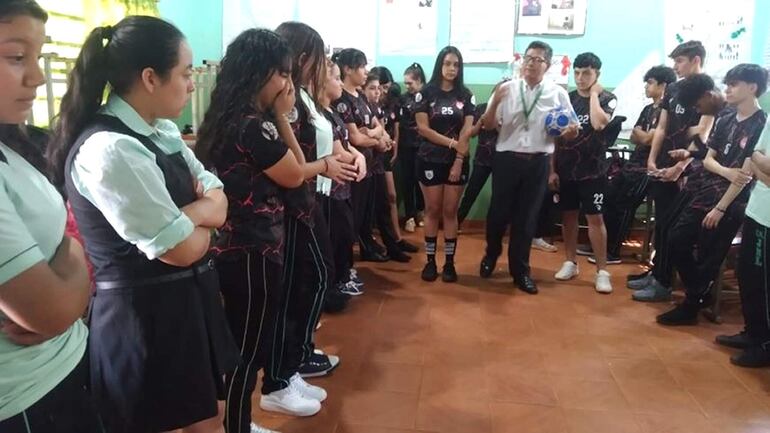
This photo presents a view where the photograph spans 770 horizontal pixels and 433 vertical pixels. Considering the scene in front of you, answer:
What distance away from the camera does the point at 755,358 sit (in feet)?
8.66

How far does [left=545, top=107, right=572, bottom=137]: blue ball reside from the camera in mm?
3350

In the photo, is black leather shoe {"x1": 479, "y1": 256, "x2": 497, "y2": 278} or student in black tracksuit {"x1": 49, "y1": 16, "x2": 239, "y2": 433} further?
black leather shoe {"x1": 479, "y1": 256, "x2": 497, "y2": 278}

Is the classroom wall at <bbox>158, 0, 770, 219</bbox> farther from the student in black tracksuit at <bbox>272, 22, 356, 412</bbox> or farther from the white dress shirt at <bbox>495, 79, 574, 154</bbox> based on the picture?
the student in black tracksuit at <bbox>272, 22, 356, 412</bbox>

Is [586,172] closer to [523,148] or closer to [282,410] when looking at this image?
[523,148]

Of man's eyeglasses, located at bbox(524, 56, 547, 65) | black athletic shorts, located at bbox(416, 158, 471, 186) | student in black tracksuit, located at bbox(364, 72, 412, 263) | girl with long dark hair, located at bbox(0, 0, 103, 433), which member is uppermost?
man's eyeglasses, located at bbox(524, 56, 547, 65)

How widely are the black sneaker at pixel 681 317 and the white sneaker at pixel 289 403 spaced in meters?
2.02

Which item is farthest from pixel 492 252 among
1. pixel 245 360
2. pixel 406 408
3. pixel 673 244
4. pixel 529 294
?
pixel 245 360

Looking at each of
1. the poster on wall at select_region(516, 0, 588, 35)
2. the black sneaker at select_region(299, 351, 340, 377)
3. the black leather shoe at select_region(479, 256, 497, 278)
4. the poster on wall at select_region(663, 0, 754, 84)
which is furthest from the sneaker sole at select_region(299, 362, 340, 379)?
the poster on wall at select_region(663, 0, 754, 84)

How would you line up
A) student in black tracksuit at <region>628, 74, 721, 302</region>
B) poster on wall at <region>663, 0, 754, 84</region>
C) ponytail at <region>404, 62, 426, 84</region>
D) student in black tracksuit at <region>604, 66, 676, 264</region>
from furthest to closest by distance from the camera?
ponytail at <region>404, 62, 426, 84</region>, poster on wall at <region>663, 0, 754, 84</region>, student in black tracksuit at <region>604, 66, 676, 264</region>, student in black tracksuit at <region>628, 74, 721, 302</region>

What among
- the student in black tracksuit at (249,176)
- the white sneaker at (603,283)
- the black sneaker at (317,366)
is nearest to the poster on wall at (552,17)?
the white sneaker at (603,283)

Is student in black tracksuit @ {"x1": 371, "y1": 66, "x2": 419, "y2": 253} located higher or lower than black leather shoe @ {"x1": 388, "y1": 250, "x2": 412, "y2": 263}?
higher

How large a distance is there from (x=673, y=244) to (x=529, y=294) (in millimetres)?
862

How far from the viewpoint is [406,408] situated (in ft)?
7.28

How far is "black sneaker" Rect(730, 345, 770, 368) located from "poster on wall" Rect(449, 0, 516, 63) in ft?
9.94
